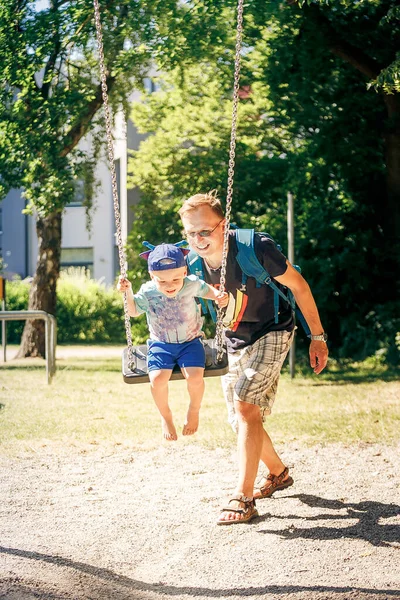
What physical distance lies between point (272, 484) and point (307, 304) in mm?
1350

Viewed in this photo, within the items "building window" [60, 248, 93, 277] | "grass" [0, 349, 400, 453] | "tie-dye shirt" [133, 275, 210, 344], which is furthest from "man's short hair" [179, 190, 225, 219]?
"building window" [60, 248, 93, 277]

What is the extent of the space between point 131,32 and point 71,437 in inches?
331

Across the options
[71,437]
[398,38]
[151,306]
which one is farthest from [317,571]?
[398,38]

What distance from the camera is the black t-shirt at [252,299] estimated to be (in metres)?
5.02

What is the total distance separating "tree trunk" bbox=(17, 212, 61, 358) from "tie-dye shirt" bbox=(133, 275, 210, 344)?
12.2m

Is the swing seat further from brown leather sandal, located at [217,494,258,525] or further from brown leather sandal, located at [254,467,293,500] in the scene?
brown leather sandal, located at [254,467,293,500]

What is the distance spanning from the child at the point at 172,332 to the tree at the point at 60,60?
→ 9736 mm

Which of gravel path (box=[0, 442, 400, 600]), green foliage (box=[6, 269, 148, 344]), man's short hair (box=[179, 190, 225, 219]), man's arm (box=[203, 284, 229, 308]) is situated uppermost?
man's short hair (box=[179, 190, 225, 219])

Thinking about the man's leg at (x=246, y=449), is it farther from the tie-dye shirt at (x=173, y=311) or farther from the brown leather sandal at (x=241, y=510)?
the tie-dye shirt at (x=173, y=311)

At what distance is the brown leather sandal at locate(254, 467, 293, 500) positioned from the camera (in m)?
5.86

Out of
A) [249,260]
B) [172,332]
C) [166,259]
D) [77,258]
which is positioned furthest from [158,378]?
[77,258]

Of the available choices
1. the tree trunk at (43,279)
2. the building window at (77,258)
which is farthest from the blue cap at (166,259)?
the building window at (77,258)

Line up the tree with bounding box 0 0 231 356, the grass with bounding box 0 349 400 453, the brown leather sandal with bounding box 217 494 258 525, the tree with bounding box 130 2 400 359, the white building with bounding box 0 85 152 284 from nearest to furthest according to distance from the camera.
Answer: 1. the brown leather sandal with bounding box 217 494 258 525
2. the grass with bounding box 0 349 400 453
3. the tree with bounding box 130 2 400 359
4. the tree with bounding box 0 0 231 356
5. the white building with bounding box 0 85 152 284

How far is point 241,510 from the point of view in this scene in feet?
16.9
